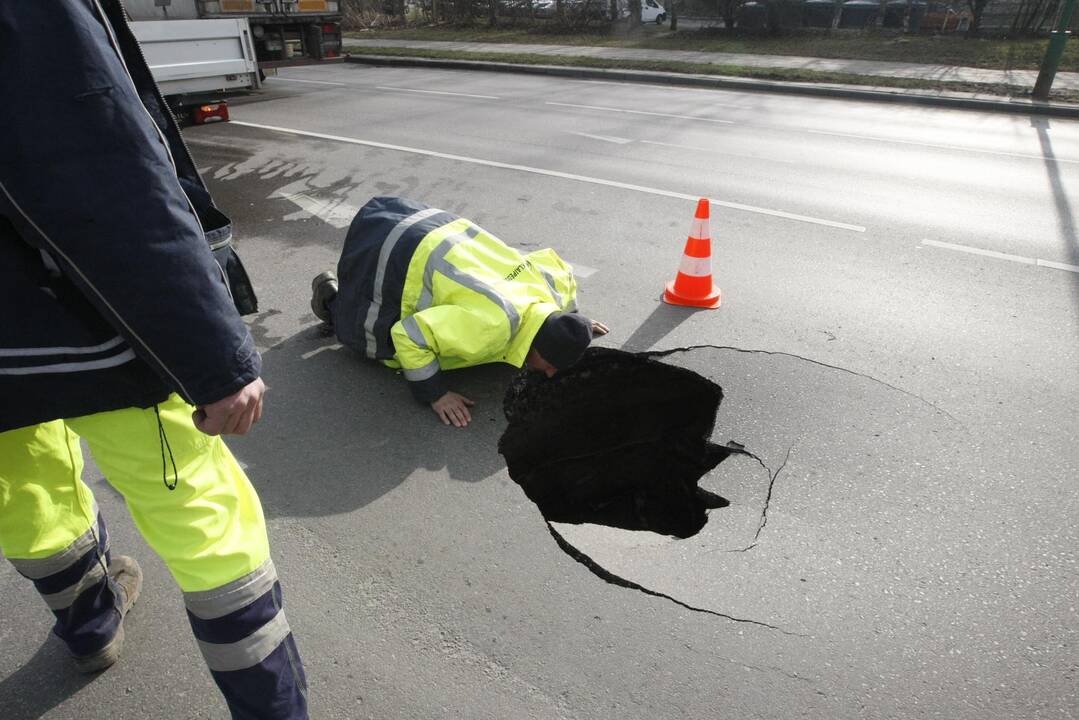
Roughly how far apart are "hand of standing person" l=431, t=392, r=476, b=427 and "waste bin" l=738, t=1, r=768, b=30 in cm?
1931

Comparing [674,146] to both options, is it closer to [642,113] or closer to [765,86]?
[642,113]

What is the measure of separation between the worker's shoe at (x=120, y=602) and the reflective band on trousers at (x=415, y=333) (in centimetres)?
134

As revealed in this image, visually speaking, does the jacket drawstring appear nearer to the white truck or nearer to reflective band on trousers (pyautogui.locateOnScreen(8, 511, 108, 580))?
reflective band on trousers (pyautogui.locateOnScreen(8, 511, 108, 580))

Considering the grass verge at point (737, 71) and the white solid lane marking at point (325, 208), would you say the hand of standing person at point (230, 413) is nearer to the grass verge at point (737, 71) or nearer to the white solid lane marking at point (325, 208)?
the white solid lane marking at point (325, 208)

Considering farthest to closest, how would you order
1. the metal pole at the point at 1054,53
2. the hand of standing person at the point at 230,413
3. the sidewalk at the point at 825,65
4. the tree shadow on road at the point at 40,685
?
the sidewalk at the point at 825,65 → the metal pole at the point at 1054,53 → the tree shadow on road at the point at 40,685 → the hand of standing person at the point at 230,413

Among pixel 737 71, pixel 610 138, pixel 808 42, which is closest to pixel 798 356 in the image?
pixel 610 138

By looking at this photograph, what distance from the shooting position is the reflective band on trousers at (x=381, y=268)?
3238 millimetres

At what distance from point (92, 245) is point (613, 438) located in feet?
9.53

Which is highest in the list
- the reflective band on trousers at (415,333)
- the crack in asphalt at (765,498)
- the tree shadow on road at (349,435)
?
the reflective band on trousers at (415,333)

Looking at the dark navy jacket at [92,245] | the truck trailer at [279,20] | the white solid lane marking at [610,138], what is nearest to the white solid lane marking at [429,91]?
the truck trailer at [279,20]

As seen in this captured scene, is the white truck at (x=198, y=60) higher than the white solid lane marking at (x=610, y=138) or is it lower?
higher

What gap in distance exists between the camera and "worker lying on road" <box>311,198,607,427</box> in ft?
9.91

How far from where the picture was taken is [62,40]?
1186mm

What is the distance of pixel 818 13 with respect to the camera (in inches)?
763
